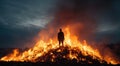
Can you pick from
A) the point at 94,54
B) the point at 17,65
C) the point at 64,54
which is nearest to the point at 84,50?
the point at 94,54

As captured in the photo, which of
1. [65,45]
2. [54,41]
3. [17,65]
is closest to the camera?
[17,65]

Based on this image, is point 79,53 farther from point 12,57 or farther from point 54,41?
point 12,57

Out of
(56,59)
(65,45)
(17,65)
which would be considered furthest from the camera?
(65,45)

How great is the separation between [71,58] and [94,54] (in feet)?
35.1

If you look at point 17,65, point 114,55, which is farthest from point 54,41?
point 17,65

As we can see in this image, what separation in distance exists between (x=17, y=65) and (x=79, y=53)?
75.8ft

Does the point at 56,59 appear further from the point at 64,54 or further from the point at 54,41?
the point at 54,41

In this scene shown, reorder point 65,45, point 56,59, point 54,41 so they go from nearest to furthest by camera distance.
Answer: point 56,59
point 65,45
point 54,41

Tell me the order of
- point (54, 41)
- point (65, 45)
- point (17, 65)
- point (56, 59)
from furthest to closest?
point (54, 41) < point (65, 45) < point (56, 59) < point (17, 65)

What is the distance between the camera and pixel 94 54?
283 ft

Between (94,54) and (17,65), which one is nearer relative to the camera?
(17,65)

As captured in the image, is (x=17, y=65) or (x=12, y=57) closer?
(x=17, y=65)

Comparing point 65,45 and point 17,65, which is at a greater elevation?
point 65,45

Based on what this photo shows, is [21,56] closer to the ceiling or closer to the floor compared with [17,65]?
closer to the ceiling
